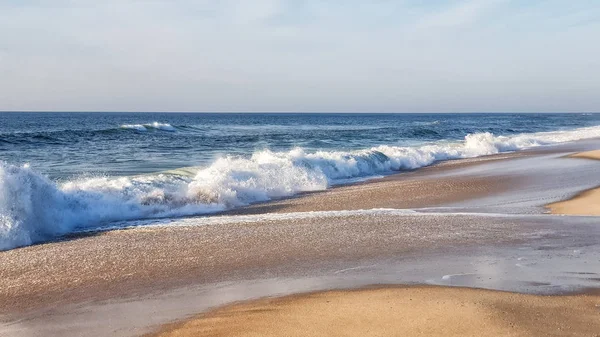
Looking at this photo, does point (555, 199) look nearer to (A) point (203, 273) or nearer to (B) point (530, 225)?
(B) point (530, 225)

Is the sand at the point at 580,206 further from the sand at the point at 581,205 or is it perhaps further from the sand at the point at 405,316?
the sand at the point at 405,316

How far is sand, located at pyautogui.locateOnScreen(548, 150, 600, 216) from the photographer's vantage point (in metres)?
11.4

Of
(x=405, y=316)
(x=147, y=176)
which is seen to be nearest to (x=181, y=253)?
(x=405, y=316)

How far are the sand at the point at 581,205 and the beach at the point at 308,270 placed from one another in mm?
324

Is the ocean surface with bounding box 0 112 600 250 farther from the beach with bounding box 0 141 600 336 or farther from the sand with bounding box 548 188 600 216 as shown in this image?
the sand with bounding box 548 188 600 216

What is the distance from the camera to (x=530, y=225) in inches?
398

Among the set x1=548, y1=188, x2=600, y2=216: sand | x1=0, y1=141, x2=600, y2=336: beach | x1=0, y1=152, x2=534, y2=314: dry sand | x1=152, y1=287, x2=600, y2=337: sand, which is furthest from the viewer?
x1=548, y1=188, x2=600, y2=216: sand

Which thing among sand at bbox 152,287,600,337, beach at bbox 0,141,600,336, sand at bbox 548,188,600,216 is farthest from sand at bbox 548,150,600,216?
sand at bbox 152,287,600,337

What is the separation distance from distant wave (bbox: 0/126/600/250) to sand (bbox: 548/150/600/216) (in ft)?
21.4

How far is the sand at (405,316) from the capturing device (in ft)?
17.5

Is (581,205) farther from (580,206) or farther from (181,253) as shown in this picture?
(181,253)

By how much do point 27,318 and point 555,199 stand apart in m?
11.1

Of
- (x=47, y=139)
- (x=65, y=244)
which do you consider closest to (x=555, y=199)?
(x=65, y=244)

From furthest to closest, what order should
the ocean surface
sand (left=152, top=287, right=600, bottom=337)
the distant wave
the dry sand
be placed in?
1. the ocean surface
2. the distant wave
3. the dry sand
4. sand (left=152, top=287, right=600, bottom=337)
